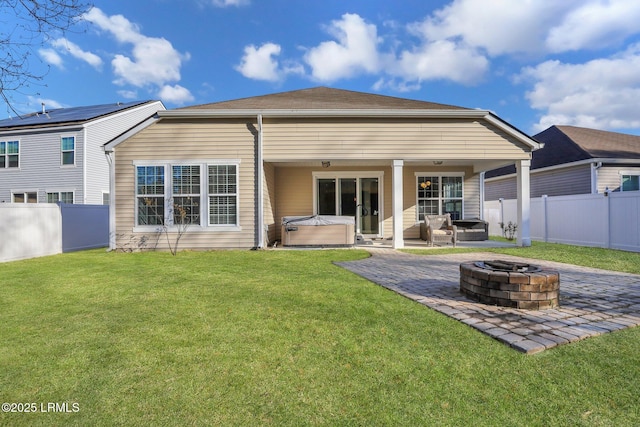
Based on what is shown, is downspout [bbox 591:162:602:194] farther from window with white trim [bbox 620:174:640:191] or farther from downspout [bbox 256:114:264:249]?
downspout [bbox 256:114:264:249]

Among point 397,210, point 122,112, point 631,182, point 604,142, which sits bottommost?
point 397,210

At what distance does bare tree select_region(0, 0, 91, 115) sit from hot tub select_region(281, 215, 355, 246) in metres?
6.46

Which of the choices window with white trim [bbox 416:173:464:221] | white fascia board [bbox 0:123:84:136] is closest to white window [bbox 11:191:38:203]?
white fascia board [bbox 0:123:84:136]

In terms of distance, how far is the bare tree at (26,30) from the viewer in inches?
164

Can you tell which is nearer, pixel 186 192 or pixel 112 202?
pixel 112 202

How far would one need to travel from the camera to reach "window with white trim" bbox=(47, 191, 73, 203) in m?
15.3

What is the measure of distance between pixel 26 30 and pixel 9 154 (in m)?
16.9

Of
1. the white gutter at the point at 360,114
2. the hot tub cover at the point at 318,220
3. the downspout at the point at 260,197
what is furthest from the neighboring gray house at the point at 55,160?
the hot tub cover at the point at 318,220

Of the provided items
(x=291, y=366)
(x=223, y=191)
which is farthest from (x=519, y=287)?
(x=223, y=191)

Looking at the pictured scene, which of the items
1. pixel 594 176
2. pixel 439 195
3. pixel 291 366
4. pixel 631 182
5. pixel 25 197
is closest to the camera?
pixel 291 366

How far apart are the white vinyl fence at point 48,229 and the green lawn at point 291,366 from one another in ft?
17.6

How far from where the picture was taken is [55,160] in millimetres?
15398

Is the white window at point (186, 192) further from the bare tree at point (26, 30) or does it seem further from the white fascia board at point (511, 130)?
the white fascia board at point (511, 130)

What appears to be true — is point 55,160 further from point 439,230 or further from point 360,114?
point 439,230
